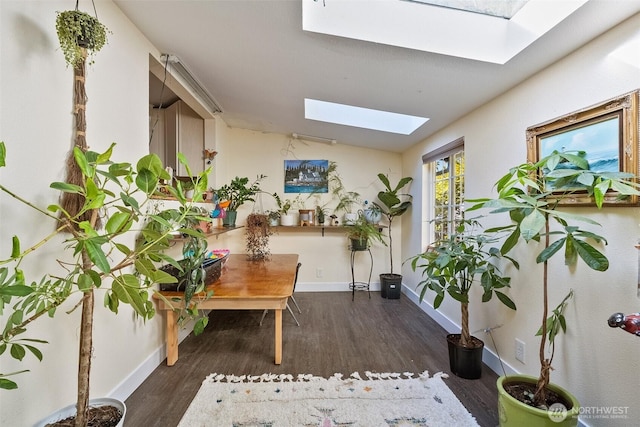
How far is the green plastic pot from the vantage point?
1.25 meters

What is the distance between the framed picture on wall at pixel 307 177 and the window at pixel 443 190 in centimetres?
149

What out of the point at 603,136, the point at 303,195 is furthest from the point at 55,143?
the point at 303,195

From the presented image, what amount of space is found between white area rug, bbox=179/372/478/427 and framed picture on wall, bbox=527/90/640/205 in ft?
4.90

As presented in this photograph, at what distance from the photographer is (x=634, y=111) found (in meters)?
1.27

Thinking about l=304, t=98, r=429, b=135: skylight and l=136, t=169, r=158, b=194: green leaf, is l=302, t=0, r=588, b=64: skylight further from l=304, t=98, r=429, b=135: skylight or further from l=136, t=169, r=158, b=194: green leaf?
l=304, t=98, r=429, b=135: skylight

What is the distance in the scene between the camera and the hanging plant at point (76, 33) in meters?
1.25

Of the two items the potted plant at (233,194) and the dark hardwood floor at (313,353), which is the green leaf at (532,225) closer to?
the dark hardwood floor at (313,353)

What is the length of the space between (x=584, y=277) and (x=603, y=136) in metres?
0.75

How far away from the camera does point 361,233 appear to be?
3900mm

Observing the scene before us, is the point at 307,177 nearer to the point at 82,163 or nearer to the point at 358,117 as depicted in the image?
the point at 358,117

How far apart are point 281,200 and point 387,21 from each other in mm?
2965

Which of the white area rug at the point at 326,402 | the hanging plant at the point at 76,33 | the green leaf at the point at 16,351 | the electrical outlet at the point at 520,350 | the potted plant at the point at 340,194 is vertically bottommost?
the white area rug at the point at 326,402

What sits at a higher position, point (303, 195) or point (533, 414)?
point (303, 195)

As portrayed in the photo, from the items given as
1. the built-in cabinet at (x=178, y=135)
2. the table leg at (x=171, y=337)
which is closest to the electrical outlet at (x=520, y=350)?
the table leg at (x=171, y=337)
